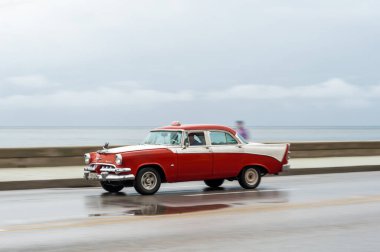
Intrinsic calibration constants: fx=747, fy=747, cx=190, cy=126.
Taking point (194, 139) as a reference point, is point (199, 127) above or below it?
above

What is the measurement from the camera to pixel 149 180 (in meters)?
17.0

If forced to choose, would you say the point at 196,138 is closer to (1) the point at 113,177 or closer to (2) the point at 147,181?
(2) the point at 147,181

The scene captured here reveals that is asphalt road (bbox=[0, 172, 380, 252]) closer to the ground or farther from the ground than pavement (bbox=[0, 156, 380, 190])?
closer to the ground

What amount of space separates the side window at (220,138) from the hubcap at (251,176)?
0.84 m

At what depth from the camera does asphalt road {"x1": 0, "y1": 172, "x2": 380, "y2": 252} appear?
32.4 ft

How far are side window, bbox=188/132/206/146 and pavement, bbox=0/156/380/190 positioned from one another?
12.8 ft

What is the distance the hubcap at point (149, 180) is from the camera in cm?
1694

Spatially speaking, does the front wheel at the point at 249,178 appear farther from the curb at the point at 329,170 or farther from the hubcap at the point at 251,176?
the curb at the point at 329,170

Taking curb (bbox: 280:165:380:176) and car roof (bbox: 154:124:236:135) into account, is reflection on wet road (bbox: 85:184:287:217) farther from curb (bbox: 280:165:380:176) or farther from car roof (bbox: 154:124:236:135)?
curb (bbox: 280:165:380:176)

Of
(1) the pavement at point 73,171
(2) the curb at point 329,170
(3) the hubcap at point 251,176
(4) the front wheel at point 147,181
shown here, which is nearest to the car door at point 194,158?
(4) the front wheel at point 147,181

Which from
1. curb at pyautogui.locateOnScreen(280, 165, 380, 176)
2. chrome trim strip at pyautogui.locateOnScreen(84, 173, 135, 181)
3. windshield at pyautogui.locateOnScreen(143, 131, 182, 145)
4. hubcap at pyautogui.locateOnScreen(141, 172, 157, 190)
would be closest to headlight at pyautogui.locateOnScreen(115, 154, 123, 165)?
chrome trim strip at pyautogui.locateOnScreen(84, 173, 135, 181)

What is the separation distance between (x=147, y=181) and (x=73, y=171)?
6.44 meters

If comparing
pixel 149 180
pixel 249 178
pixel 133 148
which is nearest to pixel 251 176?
pixel 249 178

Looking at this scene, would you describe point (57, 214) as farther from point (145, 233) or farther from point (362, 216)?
point (362, 216)
